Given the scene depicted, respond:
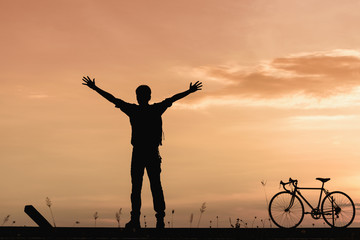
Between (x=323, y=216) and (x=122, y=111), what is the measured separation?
26.8 ft

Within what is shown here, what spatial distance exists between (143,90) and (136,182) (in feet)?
6.58

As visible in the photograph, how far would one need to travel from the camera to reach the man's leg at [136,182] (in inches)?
Answer: 500

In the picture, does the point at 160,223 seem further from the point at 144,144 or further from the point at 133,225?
the point at 144,144

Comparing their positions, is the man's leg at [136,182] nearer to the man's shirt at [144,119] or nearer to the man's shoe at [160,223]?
the man's shirt at [144,119]

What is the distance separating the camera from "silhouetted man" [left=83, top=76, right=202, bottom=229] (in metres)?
12.7

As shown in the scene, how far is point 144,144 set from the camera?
12.7 m
